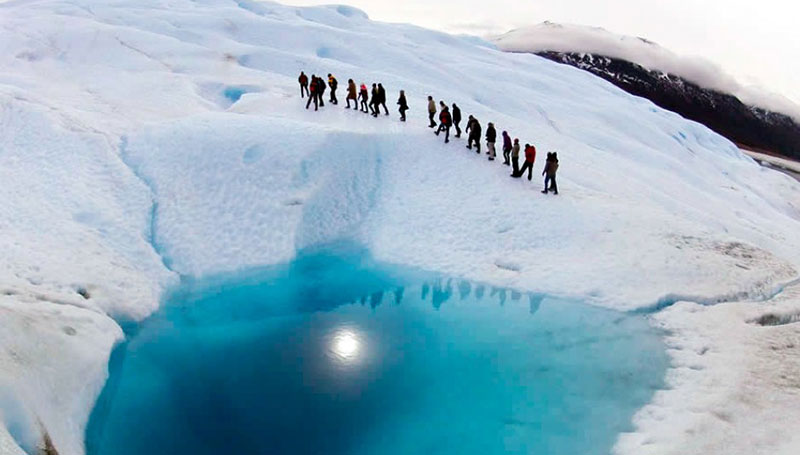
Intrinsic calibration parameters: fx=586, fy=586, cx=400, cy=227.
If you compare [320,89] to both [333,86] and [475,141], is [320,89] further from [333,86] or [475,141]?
[475,141]

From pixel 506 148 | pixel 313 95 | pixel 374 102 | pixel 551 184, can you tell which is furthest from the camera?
pixel 313 95

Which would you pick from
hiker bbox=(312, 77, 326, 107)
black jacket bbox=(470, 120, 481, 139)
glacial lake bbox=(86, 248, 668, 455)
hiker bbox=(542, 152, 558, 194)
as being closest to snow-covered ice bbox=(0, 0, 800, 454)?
hiker bbox=(542, 152, 558, 194)

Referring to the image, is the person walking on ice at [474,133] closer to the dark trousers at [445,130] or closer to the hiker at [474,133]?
the hiker at [474,133]

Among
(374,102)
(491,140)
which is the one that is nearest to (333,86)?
(374,102)

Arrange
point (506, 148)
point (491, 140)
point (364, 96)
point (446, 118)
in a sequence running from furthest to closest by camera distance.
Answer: point (364, 96) < point (446, 118) < point (491, 140) < point (506, 148)

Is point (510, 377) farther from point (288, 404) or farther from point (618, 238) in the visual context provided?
point (618, 238)

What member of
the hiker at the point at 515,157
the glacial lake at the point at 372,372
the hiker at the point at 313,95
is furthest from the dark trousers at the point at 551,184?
the hiker at the point at 313,95

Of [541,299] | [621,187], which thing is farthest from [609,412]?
[621,187]
